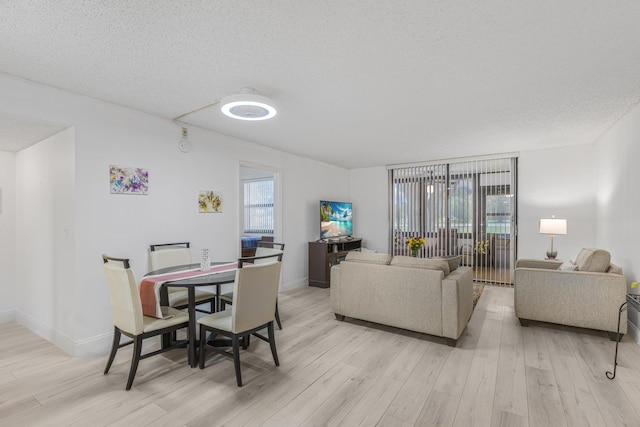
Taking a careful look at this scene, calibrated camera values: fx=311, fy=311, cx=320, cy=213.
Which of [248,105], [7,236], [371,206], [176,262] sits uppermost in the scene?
[248,105]

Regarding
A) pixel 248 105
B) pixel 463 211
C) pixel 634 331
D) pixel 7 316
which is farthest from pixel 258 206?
pixel 634 331

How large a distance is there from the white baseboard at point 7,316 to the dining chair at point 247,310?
3.05 metres

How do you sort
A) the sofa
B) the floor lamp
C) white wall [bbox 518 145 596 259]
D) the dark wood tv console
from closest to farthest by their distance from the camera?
the sofa → the floor lamp → white wall [bbox 518 145 596 259] → the dark wood tv console

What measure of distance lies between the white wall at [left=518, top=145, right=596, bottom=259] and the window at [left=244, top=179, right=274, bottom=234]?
5.00 meters

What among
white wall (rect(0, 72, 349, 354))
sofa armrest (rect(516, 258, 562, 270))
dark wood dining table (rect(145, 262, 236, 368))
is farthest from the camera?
sofa armrest (rect(516, 258, 562, 270))

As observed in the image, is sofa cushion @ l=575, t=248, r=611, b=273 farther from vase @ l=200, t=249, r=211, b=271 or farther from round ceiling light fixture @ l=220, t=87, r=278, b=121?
vase @ l=200, t=249, r=211, b=271

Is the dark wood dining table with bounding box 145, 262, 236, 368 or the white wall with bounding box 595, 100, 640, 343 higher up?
the white wall with bounding box 595, 100, 640, 343

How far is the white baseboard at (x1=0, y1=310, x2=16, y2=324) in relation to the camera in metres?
3.72

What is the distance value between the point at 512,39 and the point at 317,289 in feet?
14.4

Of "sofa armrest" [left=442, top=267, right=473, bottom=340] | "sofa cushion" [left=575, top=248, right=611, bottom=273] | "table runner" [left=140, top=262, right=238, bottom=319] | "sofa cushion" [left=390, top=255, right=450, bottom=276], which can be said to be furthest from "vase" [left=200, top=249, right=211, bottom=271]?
"sofa cushion" [left=575, top=248, right=611, bottom=273]

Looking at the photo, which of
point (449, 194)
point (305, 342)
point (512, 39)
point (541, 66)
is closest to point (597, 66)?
point (541, 66)

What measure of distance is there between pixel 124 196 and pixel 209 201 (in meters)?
1.02

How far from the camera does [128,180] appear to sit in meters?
3.19

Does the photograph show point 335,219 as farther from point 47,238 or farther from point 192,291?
point 47,238
